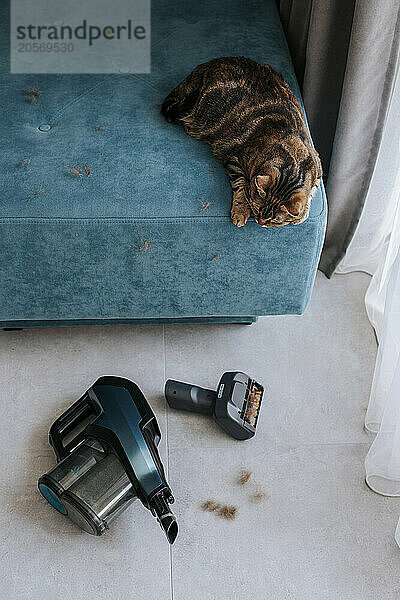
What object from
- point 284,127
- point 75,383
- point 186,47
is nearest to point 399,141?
point 284,127

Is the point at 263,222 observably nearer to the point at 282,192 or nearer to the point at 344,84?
the point at 282,192

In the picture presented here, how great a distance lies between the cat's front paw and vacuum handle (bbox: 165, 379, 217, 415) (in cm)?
41

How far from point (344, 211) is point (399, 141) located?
25cm

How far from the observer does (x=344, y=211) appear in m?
1.88

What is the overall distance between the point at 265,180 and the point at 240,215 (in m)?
0.09

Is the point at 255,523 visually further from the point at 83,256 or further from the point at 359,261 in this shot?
the point at 359,261

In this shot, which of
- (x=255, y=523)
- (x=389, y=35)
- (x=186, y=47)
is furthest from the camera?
(x=186, y=47)

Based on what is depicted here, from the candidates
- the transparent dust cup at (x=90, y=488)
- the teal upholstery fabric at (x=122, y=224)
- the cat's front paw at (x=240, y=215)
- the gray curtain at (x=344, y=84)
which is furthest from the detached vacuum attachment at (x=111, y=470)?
the gray curtain at (x=344, y=84)

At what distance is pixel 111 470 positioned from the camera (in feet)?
4.61

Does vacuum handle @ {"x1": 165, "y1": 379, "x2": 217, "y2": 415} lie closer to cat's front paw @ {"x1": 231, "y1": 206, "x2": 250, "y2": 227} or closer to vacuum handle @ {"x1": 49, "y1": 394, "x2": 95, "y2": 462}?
vacuum handle @ {"x1": 49, "y1": 394, "x2": 95, "y2": 462}

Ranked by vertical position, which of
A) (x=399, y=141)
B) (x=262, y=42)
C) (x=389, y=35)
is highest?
(x=389, y=35)

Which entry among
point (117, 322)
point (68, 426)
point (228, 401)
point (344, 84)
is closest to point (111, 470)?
point (68, 426)

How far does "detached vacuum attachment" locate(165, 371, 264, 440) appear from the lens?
1.57 metres

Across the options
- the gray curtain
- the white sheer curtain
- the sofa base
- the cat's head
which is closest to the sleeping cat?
the cat's head
